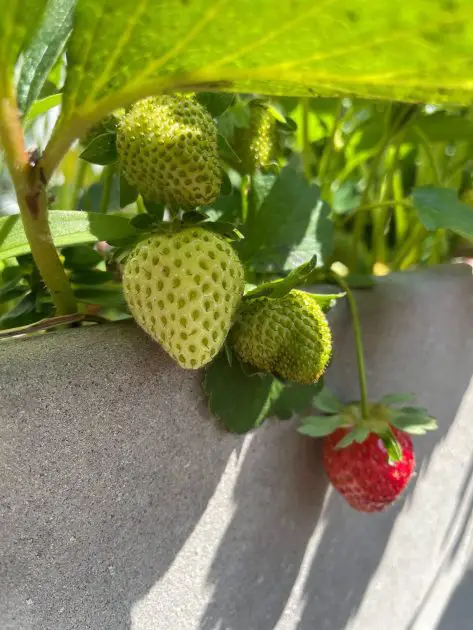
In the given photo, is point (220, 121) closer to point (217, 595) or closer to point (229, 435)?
point (229, 435)

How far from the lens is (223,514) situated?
40cm

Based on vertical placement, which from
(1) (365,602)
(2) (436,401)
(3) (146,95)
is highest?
(3) (146,95)

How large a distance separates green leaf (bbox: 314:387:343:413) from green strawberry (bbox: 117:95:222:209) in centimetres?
21

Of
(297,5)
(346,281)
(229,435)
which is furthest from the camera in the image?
(346,281)

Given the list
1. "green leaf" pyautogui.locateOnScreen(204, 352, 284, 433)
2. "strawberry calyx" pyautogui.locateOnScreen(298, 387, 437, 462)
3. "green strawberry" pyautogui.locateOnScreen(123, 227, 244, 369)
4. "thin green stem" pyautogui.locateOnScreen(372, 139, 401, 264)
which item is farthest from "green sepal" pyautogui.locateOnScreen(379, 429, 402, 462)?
"thin green stem" pyautogui.locateOnScreen(372, 139, 401, 264)

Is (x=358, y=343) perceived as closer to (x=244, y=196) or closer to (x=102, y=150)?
(x=244, y=196)

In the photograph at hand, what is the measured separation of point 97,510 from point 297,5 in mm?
269

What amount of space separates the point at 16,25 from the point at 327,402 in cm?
34

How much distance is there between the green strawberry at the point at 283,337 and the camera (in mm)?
326

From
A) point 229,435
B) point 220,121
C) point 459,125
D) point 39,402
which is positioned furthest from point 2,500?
point 459,125

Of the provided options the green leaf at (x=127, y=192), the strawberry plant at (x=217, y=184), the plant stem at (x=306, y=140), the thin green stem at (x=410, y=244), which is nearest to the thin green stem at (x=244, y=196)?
the strawberry plant at (x=217, y=184)

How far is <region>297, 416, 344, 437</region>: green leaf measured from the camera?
433 mm

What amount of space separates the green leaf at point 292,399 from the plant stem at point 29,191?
173 mm

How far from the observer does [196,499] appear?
382 millimetres
